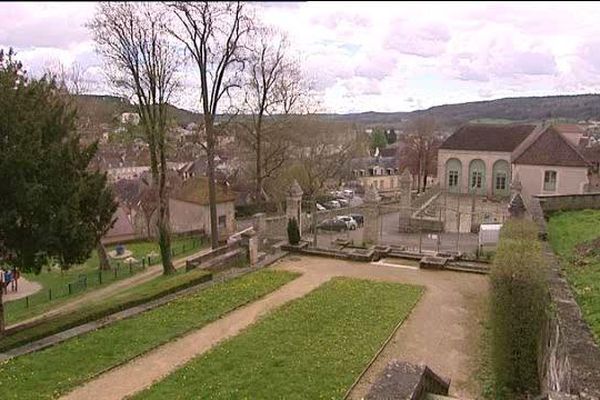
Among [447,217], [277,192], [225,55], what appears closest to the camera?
[225,55]

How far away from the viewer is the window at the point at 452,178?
129 feet

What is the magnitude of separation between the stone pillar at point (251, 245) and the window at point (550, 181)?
2164 centimetres

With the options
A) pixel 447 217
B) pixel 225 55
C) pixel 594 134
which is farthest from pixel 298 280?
pixel 594 134

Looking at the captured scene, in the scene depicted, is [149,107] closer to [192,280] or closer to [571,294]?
[192,280]

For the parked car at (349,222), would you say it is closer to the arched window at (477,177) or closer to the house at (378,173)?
the arched window at (477,177)

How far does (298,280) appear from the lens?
51.1 ft

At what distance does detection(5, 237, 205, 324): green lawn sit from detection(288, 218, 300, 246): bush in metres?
7.39

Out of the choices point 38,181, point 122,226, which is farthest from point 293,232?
point 122,226

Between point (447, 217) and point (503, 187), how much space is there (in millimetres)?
11615

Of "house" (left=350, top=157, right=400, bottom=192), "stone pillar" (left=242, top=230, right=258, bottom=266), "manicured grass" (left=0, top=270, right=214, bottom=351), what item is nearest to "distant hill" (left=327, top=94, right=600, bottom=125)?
"house" (left=350, top=157, right=400, bottom=192)

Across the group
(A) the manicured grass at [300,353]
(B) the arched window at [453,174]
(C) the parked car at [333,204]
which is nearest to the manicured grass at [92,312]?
(A) the manicured grass at [300,353]

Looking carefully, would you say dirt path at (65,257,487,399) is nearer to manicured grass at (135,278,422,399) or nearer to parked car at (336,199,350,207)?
manicured grass at (135,278,422,399)

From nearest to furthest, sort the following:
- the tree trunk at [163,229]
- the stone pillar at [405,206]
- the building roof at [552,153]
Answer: the tree trunk at [163,229] < the stone pillar at [405,206] < the building roof at [552,153]

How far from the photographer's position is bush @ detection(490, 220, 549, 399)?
816 centimetres
